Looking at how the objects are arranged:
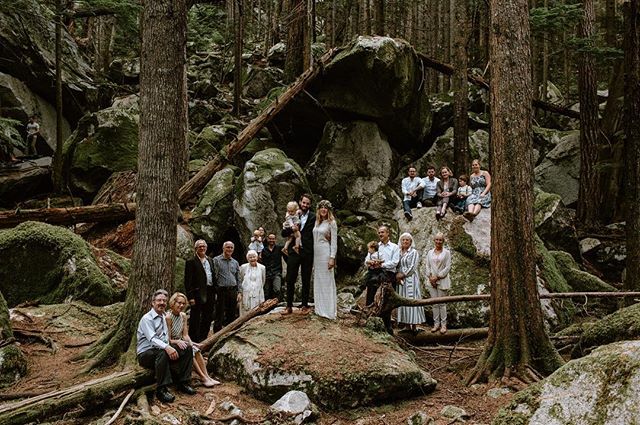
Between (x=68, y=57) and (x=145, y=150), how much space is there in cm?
1945

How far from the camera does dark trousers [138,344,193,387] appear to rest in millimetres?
6523

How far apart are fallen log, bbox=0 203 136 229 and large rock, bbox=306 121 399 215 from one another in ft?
19.6

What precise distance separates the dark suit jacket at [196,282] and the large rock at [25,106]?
1465cm

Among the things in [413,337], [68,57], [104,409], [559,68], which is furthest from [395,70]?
[559,68]

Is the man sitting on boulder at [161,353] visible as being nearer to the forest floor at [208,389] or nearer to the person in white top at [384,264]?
the forest floor at [208,389]

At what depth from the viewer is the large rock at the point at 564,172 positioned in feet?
60.0

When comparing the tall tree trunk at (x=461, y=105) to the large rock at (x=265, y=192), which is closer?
the large rock at (x=265, y=192)

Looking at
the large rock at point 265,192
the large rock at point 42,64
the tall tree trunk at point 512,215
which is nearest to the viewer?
the tall tree trunk at point 512,215

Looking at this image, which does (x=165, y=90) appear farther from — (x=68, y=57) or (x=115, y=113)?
(x=68, y=57)

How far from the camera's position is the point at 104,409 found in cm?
610

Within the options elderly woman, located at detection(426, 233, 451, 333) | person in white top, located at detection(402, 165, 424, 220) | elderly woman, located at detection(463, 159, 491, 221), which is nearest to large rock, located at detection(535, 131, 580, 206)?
person in white top, located at detection(402, 165, 424, 220)

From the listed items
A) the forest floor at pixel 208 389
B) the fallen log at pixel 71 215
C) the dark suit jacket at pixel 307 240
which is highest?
the fallen log at pixel 71 215

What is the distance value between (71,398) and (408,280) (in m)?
6.07

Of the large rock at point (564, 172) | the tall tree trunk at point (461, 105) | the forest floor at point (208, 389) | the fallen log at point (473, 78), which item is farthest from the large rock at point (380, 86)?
the forest floor at point (208, 389)
